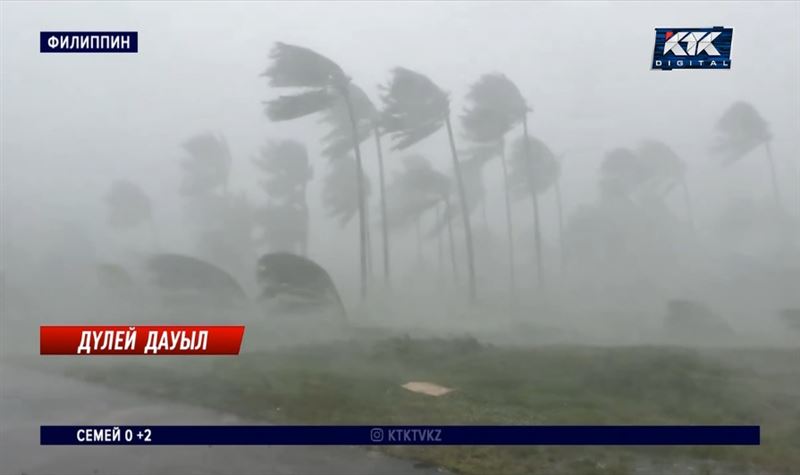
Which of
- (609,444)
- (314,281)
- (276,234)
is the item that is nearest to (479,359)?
(609,444)

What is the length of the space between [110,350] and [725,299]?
304 centimetres

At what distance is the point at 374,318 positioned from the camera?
2.64 m

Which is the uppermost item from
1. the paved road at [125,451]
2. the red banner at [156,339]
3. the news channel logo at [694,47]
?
the news channel logo at [694,47]

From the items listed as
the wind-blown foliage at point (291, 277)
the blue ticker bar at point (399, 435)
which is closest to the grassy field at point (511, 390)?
the blue ticker bar at point (399, 435)

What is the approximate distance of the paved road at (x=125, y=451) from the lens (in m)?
2.49

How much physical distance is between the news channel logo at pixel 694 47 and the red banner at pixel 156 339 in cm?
236

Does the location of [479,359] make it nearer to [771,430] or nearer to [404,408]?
Answer: [404,408]

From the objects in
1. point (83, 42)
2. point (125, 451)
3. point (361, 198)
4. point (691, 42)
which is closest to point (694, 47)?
point (691, 42)

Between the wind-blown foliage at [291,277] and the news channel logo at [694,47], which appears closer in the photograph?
the news channel logo at [694,47]

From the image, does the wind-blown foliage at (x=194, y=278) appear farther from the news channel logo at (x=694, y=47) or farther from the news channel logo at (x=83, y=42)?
the news channel logo at (x=694, y=47)

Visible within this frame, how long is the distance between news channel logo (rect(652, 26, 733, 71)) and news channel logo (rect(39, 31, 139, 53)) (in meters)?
2.47

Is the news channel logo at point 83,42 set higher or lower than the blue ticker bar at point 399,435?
higher

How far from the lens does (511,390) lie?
2.62m

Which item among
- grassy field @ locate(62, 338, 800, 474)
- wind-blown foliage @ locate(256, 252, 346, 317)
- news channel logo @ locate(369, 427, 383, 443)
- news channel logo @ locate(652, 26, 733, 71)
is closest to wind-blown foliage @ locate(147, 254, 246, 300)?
wind-blown foliage @ locate(256, 252, 346, 317)
